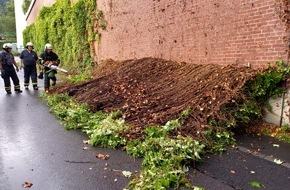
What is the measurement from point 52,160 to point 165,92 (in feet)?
10.9

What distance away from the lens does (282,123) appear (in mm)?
5918

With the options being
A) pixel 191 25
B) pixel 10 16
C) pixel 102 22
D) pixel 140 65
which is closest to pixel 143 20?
pixel 140 65

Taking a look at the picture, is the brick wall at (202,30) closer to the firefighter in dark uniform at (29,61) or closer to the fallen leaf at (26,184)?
the firefighter in dark uniform at (29,61)

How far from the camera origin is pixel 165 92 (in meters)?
7.27

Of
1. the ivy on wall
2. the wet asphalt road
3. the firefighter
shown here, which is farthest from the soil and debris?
the ivy on wall

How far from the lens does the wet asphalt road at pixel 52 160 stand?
4.10 meters

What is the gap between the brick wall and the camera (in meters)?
6.18

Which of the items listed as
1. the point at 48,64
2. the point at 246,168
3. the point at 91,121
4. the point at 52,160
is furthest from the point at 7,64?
the point at 246,168

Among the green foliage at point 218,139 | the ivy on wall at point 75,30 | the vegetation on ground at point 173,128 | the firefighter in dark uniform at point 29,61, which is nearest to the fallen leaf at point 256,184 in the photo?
the vegetation on ground at point 173,128

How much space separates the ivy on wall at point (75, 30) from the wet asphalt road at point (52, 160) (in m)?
8.86

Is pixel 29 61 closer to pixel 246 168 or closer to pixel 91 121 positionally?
pixel 91 121

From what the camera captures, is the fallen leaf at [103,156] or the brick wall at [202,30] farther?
the brick wall at [202,30]

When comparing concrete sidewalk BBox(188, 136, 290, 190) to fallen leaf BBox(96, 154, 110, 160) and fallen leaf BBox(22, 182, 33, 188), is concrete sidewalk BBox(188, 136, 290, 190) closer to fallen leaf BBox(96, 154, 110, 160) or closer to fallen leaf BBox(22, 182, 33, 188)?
fallen leaf BBox(96, 154, 110, 160)

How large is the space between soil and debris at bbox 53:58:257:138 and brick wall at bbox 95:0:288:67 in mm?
383
